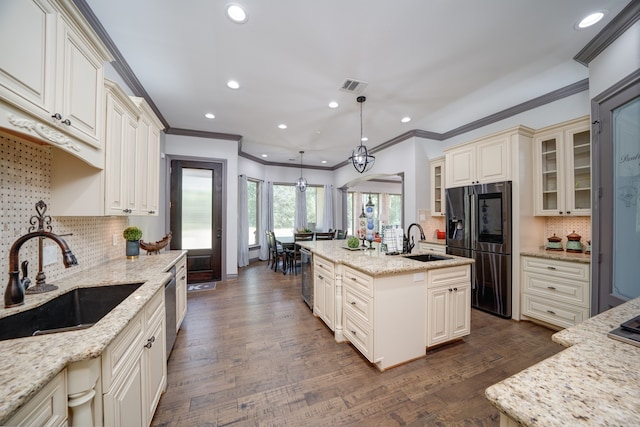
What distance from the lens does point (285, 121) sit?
4.11 metres

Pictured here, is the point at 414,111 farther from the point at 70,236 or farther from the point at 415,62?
the point at 70,236

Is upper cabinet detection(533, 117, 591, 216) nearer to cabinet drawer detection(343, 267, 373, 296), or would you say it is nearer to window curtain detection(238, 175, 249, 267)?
cabinet drawer detection(343, 267, 373, 296)

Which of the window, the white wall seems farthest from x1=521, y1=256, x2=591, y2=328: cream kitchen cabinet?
the window

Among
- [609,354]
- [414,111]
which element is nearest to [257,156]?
[414,111]

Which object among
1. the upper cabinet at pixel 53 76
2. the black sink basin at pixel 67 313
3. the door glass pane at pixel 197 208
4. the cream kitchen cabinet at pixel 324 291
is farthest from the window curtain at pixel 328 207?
the upper cabinet at pixel 53 76

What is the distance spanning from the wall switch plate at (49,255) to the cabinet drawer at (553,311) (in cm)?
476

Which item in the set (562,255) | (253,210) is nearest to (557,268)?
(562,255)

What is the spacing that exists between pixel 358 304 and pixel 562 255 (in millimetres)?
2624

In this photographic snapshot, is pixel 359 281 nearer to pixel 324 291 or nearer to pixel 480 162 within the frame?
pixel 324 291

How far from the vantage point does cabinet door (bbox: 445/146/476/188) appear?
351 cm

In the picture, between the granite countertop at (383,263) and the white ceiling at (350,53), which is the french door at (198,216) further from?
the granite countertop at (383,263)

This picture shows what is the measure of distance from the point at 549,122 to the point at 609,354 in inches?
140

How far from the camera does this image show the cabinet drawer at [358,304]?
2.04 m

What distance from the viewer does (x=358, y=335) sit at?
2189 millimetres
